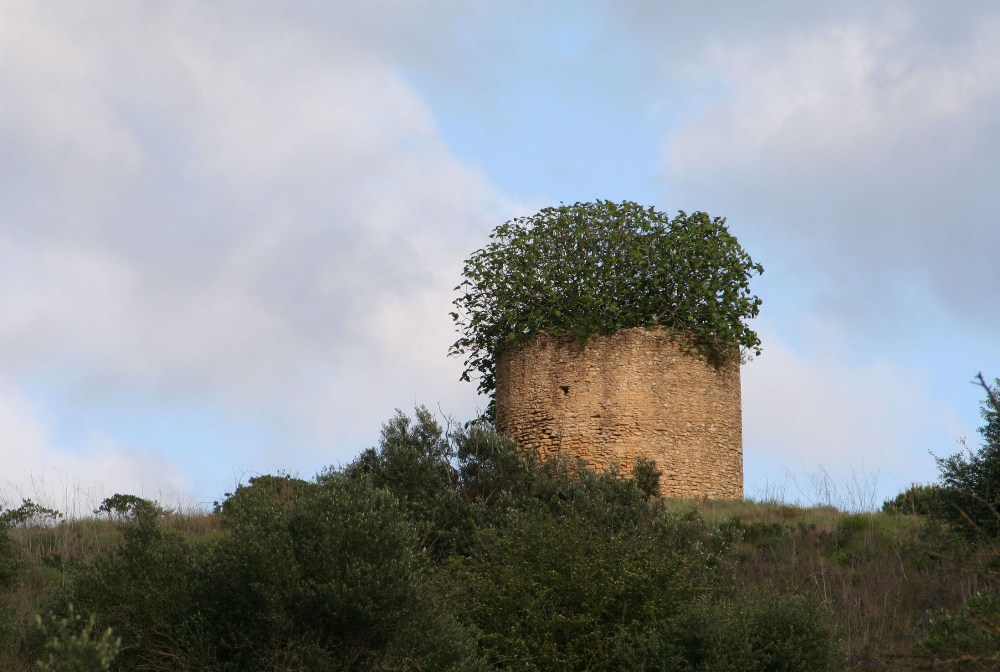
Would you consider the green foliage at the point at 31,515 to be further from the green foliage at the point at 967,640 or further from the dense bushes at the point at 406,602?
the green foliage at the point at 967,640

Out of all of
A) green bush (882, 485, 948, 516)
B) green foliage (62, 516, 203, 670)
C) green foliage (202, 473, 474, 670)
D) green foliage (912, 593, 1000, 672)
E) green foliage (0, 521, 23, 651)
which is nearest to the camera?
green foliage (912, 593, 1000, 672)

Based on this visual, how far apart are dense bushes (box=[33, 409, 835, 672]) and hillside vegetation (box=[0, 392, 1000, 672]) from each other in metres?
0.03

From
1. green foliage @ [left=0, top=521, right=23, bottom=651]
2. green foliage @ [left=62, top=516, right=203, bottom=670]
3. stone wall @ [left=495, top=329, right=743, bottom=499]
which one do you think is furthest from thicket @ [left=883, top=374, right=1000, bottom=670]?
green foliage @ [left=0, top=521, right=23, bottom=651]

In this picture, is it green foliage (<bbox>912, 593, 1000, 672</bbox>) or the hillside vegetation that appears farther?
the hillside vegetation

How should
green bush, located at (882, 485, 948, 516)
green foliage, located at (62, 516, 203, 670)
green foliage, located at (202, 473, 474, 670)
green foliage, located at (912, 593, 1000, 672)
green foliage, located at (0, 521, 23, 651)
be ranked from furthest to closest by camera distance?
green bush, located at (882, 485, 948, 516) → green foliage, located at (0, 521, 23, 651) → green foliage, located at (62, 516, 203, 670) → green foliage, located at (202, 473, 474, 670) → green foliage, located at (912, 593, 1000, 672)

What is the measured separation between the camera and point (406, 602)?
12.9m

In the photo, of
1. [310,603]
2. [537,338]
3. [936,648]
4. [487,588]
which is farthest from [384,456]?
[936,648]

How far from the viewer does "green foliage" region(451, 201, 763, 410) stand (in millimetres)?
24953

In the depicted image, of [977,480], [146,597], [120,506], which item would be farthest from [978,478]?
[120,506]

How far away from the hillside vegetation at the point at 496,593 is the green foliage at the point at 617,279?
220 inches

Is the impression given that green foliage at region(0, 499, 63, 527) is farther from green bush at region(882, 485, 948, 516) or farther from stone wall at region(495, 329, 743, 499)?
green bush at region(882, 485, 948, 516)

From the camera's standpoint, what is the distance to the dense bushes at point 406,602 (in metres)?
12.7

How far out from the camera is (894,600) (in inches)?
659

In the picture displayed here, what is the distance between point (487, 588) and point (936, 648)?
5929 millimetres
